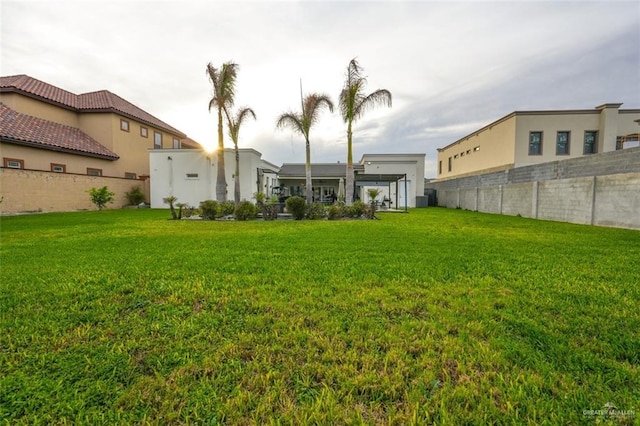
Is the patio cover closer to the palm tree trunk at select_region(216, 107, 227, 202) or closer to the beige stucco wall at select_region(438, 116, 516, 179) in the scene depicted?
the beige stucco wall at select_region(438, 116, 516, 179)

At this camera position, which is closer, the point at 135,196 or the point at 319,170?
the point at 135,196

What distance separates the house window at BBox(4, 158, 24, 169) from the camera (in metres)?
15.3

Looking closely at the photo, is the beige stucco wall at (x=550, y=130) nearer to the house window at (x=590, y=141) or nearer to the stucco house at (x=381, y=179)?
the house window at (x=590, y=141)

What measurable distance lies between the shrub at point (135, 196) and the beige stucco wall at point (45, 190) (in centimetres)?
130

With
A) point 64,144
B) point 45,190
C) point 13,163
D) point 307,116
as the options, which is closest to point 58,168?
point 64,144

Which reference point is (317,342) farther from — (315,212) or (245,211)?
(245,211)

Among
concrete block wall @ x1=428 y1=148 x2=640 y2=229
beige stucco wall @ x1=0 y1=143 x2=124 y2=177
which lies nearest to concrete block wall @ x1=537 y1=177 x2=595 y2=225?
concrete block wall @ x1=428 y1=148 x2=640 y2=229

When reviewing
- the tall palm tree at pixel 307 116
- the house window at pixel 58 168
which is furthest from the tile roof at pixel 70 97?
the tall palm tree at pixel 307 116

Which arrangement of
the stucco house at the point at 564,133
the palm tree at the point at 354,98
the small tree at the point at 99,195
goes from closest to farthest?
the palm tree at the point at 354,98
the small tree at the point at 99,195
the stucco house at the point at 564,133

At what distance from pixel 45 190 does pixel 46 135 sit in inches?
189

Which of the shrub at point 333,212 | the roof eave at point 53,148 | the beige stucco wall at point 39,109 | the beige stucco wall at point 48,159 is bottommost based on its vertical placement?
the shrub at point 333,212

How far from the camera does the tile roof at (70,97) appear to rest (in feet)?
62.2

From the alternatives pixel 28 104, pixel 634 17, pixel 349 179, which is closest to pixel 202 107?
pixel 349 179

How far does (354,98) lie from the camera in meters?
15.0
